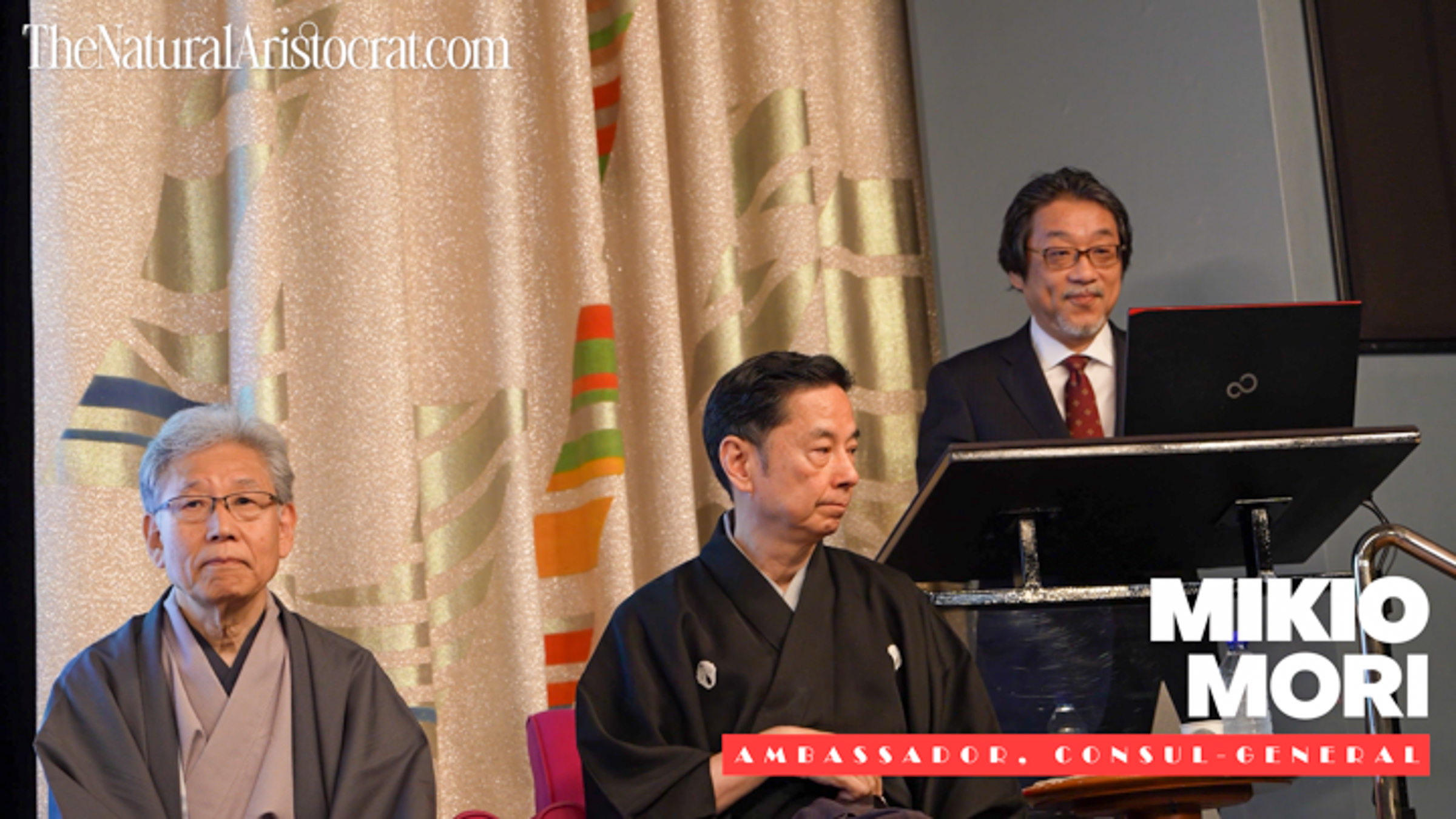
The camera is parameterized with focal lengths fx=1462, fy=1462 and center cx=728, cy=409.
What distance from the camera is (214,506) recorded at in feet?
7.27

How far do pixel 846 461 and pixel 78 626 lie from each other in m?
1.59

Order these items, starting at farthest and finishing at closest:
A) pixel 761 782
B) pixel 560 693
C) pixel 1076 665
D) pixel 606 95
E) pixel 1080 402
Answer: pixel 606 95
pixel 560 693
pixel 1080 402
pixel 1076 665
pixel 761 782

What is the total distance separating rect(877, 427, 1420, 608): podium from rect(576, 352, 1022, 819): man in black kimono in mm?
126

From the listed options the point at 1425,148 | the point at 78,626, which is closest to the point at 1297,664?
the point at 1425,148

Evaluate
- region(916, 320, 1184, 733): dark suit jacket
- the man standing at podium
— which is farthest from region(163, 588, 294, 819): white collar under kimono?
the man standing at podium

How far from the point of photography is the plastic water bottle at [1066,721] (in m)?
2.30

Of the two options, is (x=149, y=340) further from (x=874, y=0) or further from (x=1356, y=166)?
(x=1356, y=166)

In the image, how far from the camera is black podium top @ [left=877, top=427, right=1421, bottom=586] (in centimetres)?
201

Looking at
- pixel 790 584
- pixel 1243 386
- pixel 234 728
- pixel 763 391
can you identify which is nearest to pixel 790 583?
pixel 790 584

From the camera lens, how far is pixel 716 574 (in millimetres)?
2184

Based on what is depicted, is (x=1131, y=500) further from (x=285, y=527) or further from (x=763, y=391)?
(x=285, y=527)

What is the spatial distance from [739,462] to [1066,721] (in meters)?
0.67

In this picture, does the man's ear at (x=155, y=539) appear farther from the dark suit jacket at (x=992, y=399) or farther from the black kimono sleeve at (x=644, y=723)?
the dark suit jacket at (x=992, y=399)

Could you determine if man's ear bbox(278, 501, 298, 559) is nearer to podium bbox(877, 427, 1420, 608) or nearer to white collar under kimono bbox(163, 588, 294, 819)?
white collar under kimono bbox(163, 588, 294, 819)
